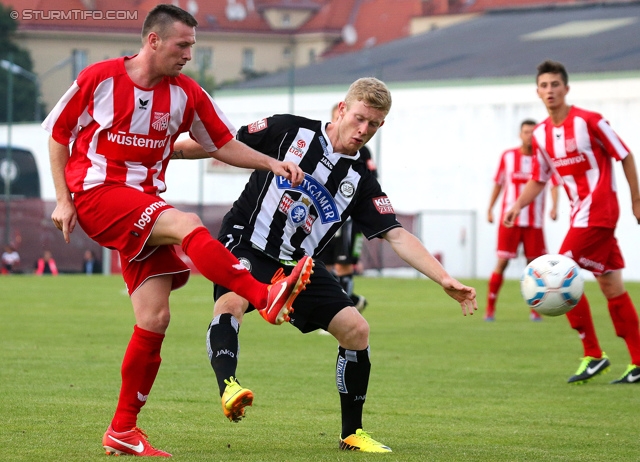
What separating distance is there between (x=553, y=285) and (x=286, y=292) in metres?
3.33

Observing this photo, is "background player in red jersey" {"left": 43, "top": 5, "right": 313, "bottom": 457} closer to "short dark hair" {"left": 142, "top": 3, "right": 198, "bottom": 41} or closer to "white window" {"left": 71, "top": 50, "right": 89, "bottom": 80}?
"short dark hair" {"left": 142, "top": 3, "right": 198, "bottom": 41}

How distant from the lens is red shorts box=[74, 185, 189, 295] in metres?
5.35

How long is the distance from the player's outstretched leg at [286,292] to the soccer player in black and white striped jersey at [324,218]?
61cm

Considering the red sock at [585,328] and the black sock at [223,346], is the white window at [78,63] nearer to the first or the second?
the red sock at [585,328]

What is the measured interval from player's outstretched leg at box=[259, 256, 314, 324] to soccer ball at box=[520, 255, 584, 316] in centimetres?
315

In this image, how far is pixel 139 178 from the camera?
18.2 feet

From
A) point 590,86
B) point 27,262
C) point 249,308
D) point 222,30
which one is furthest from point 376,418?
point 222,30

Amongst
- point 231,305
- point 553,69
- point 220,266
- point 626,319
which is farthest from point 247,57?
point 220,266

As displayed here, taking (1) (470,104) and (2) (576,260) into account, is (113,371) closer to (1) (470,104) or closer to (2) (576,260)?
(2) (576,260)

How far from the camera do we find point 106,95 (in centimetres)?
546

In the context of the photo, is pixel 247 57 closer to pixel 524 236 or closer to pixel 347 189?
pixel 524 236

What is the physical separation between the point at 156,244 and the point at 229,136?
0.76 meters

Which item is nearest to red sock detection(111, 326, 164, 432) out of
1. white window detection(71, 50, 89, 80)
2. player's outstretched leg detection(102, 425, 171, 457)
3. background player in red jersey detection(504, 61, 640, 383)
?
player's outstretched leg detection(102, 425, 171, 457)

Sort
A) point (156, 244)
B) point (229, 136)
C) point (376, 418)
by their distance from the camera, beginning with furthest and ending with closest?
point (376, 418) → point (229, 136) → point (156, 244)
